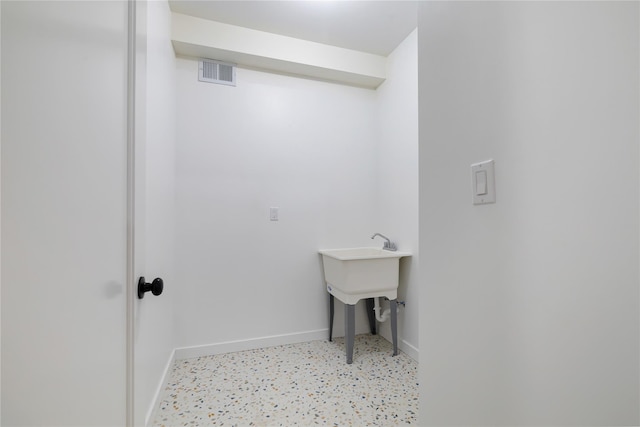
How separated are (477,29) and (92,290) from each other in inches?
44.1

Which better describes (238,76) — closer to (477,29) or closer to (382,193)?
(382,193)

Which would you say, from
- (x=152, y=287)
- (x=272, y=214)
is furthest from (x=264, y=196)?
(x=152, y=287)

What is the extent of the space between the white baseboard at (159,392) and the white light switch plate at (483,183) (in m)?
1.69

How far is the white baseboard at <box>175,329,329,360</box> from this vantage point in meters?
2.19

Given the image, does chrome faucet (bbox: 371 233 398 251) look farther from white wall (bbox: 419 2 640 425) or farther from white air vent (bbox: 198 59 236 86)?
white air vent (bbox: 198 59 236 86)

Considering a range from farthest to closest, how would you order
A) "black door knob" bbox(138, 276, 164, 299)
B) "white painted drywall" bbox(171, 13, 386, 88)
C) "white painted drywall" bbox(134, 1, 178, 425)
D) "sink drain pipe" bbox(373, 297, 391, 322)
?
"sink drain pipe" bbox(373, 297, 391, 322), "white painted drywall" bbox(171, 13, 386, 88), "white painted drywall" bbox(134, 1, 178, 425), "black door knob" bbox(138, 276, 164, 299)

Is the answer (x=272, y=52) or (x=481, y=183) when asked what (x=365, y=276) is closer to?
(x=481, y=183)

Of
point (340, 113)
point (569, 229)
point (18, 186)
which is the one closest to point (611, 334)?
point (569, 229)

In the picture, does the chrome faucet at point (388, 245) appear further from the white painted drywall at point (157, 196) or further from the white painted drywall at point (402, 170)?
the white painted drywall at point (157, 196)

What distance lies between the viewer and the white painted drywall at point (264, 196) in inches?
88.4

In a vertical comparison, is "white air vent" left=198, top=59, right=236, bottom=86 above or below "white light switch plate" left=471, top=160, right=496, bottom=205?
above

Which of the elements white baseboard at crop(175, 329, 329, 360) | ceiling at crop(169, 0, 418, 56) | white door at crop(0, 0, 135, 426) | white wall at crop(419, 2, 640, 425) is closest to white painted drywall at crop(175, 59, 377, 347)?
white baseboard at crop(175, 329, 329, 360)

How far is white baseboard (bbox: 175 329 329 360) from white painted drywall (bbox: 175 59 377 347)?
4 centimetres

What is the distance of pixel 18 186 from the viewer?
1.36 ft
